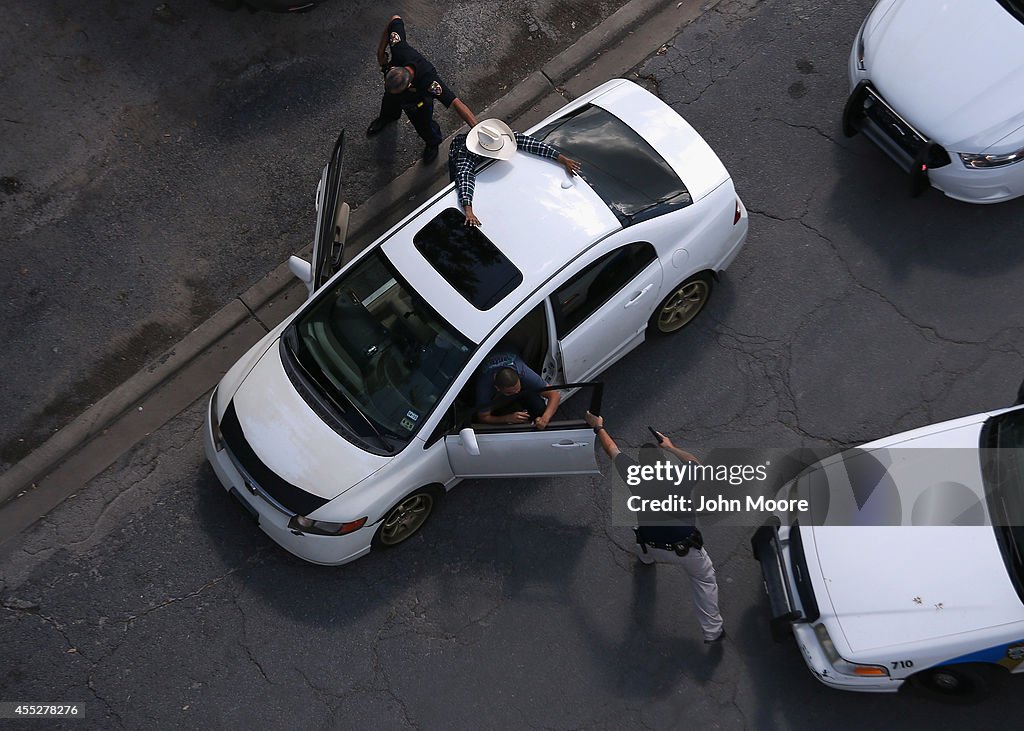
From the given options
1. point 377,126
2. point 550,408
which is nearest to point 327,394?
point 550,408

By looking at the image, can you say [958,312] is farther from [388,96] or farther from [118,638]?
[118,638]

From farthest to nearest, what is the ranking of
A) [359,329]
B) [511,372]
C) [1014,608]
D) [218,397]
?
[218,397]
[359,329]
[511,372]
[1014,608]

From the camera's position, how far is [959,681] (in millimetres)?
5797

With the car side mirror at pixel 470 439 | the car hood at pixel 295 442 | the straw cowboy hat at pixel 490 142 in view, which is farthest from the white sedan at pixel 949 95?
the car hood at pixel 295 442

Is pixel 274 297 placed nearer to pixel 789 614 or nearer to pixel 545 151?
pixel 545 151

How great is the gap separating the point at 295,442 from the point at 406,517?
3.27 ft

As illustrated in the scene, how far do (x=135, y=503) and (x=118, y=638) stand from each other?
104 cm

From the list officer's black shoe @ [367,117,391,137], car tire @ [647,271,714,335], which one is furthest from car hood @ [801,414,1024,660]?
officer's black shoe @ [367,117,391,137]

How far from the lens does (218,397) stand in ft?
22.2

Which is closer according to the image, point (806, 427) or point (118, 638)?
point (118, 638)

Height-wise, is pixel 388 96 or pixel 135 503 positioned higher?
pixel 388 96

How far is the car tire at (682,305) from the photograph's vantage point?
7.02 meters

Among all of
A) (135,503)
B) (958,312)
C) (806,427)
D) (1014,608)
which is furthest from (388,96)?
(1014,608)

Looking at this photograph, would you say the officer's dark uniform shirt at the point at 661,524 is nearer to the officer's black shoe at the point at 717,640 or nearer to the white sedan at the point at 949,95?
the officer's black shoe at the point at 717,640
